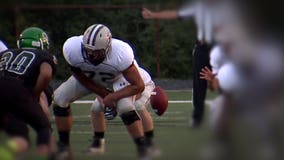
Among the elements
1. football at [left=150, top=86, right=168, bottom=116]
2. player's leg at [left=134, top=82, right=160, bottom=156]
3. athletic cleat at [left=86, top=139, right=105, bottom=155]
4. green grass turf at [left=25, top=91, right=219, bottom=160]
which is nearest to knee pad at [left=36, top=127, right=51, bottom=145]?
green grass turf at [left=25, top=91, right=219, bottom=160]

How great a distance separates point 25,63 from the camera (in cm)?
539

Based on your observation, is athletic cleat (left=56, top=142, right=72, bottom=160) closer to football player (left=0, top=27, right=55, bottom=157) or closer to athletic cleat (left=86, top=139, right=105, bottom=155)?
football player (left=0, top=27, right=55, bottom=157)

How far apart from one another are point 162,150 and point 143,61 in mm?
1253

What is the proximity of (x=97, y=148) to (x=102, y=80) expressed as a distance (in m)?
0.62

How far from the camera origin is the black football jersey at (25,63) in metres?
5.29

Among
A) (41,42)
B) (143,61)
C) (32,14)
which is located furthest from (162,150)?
(41,42)

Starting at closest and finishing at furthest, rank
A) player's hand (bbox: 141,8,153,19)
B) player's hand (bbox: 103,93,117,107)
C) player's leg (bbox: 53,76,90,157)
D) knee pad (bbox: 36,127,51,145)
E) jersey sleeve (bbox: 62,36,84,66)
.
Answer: player's hand (bbox: 141,8,153,19) → knee pad (bbox: 36,127,51,145) → jersey sleeve (bbox: 62,36,84,66) → player's hand (bbox: 103,93,117,107) → player's leg (bbox: 53,76,90,157)

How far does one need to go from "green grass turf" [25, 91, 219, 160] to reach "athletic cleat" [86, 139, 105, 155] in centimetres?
6

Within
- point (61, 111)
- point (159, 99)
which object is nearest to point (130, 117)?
point (61, 111)

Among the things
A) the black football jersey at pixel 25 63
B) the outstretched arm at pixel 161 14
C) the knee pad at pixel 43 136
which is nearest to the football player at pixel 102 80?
the black football jersey at pixel 25 63

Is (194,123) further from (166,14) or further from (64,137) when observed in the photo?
(64,137)

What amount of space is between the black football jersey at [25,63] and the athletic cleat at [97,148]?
4.30ft

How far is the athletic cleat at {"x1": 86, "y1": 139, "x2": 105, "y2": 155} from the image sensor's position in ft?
21.4

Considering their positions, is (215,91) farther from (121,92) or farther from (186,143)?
(121,92)
